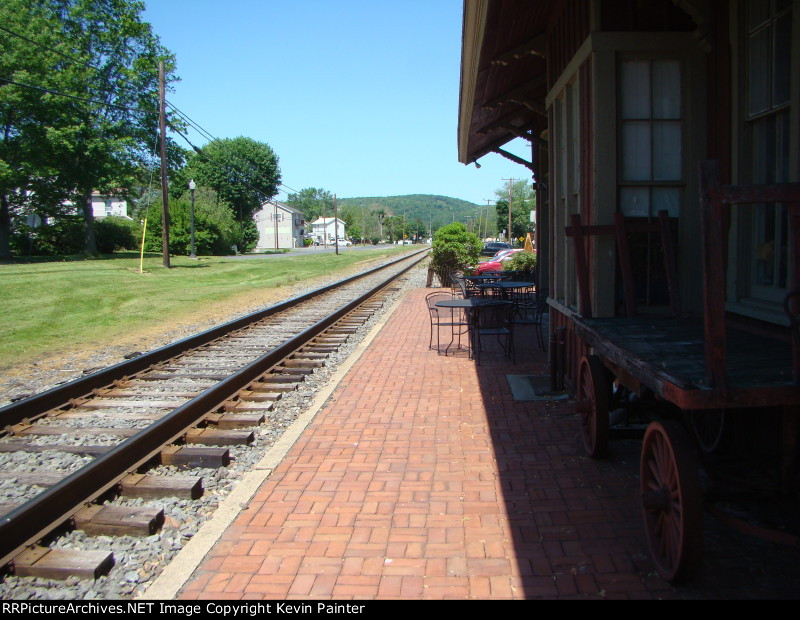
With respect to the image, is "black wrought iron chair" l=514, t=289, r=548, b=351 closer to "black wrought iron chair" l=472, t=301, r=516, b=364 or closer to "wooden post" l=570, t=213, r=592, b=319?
"black wrought iron chair" l=472, t=301, r=516, b=364

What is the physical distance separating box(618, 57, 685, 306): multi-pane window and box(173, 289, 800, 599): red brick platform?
1581 mm

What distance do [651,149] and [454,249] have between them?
49.7 ft

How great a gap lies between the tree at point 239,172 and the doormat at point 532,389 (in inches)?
2781

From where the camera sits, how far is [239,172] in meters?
87.8

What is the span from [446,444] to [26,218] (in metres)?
42.2

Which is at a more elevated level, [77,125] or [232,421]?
[77,125]

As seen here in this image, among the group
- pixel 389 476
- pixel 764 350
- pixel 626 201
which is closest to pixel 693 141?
pixel 626 201

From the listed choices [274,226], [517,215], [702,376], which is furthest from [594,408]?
[274,226]

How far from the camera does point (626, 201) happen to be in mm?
5535

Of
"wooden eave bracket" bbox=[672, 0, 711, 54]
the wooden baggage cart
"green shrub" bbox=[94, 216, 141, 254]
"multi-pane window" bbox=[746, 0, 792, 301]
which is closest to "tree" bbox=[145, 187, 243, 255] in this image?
"green shrub" bbox=[94, 216, 141, 254]

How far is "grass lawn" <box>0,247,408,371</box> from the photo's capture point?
37.8 feet

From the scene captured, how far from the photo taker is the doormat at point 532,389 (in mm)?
6832

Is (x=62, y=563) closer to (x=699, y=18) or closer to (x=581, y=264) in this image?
(x=581, y=264)
